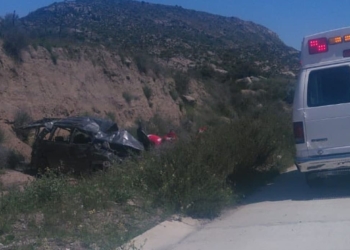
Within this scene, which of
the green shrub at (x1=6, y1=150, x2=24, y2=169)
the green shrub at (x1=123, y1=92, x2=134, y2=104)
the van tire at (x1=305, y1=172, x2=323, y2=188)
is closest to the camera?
the van tire at (x1=305, y1=172, x2=323, y2=188)

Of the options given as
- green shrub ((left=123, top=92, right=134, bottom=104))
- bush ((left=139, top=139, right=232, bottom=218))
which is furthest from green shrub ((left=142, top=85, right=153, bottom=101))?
bush ((left=139, top=139, right=232, bottom=218))

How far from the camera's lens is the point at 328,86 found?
13422 millimetres

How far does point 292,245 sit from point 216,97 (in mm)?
35086

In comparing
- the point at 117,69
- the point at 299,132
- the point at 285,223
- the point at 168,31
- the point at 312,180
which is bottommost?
the point at 285,223

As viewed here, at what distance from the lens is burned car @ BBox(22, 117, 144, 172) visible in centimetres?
2027

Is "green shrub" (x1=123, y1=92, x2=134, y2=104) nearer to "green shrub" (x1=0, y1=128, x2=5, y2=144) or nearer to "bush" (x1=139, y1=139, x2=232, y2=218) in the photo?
"green shrub" (x1=0, y1=128, x2=5, y2=144)

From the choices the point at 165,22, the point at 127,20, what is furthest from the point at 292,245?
the point at 165,22

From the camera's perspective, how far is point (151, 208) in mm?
11898

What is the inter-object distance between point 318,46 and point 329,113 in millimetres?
1325

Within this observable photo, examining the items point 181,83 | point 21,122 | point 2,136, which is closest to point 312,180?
point 2,136

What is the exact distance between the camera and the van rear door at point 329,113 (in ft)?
42.9

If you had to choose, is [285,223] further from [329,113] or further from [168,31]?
[168,31]

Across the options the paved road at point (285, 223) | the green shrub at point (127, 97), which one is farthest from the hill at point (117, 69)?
the paved road at point (285, 223)

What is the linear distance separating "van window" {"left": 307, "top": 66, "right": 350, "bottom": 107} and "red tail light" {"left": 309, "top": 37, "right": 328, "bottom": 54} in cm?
38
